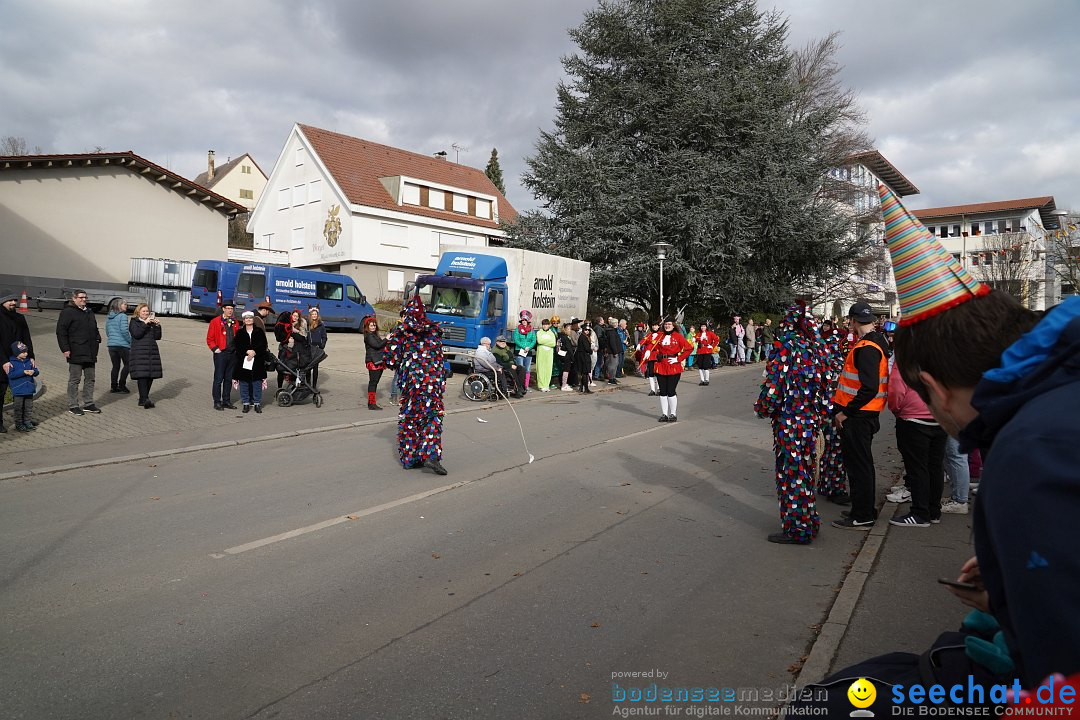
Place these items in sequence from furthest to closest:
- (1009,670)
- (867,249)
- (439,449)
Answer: (867,249) → (439,449) → (1009,670)

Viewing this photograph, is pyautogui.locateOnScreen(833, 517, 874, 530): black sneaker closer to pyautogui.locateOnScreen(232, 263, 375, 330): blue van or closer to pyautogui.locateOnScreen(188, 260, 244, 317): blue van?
pyautogui.locateOnScreen(232, 263, 375, 330): blue van

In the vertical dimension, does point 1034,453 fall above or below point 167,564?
above

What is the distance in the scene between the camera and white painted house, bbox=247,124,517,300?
42562 millimetres

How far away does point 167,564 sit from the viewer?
5.79m

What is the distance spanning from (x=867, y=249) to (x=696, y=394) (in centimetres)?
1834

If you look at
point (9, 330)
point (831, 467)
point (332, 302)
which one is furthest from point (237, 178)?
point (831, 467)

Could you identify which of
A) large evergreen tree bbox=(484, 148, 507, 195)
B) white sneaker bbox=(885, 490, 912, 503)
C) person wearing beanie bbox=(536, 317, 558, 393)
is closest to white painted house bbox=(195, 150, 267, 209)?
large evergreen tree bbox=(484, 148, 507, 195)

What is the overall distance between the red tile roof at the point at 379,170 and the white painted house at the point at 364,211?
2.5 inches

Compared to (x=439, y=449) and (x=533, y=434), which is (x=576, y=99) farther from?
(x=439, y=449)

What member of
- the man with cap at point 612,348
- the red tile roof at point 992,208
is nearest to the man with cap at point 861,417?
the man with cap at point 612,348

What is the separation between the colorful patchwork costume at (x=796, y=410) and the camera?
6.42 meters

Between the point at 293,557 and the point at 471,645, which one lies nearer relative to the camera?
the point at 471,645

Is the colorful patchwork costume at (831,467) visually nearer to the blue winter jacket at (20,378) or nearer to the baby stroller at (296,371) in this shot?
the baby stroller at (296,371)

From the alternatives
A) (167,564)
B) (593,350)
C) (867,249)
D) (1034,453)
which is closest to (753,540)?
(167,564)
